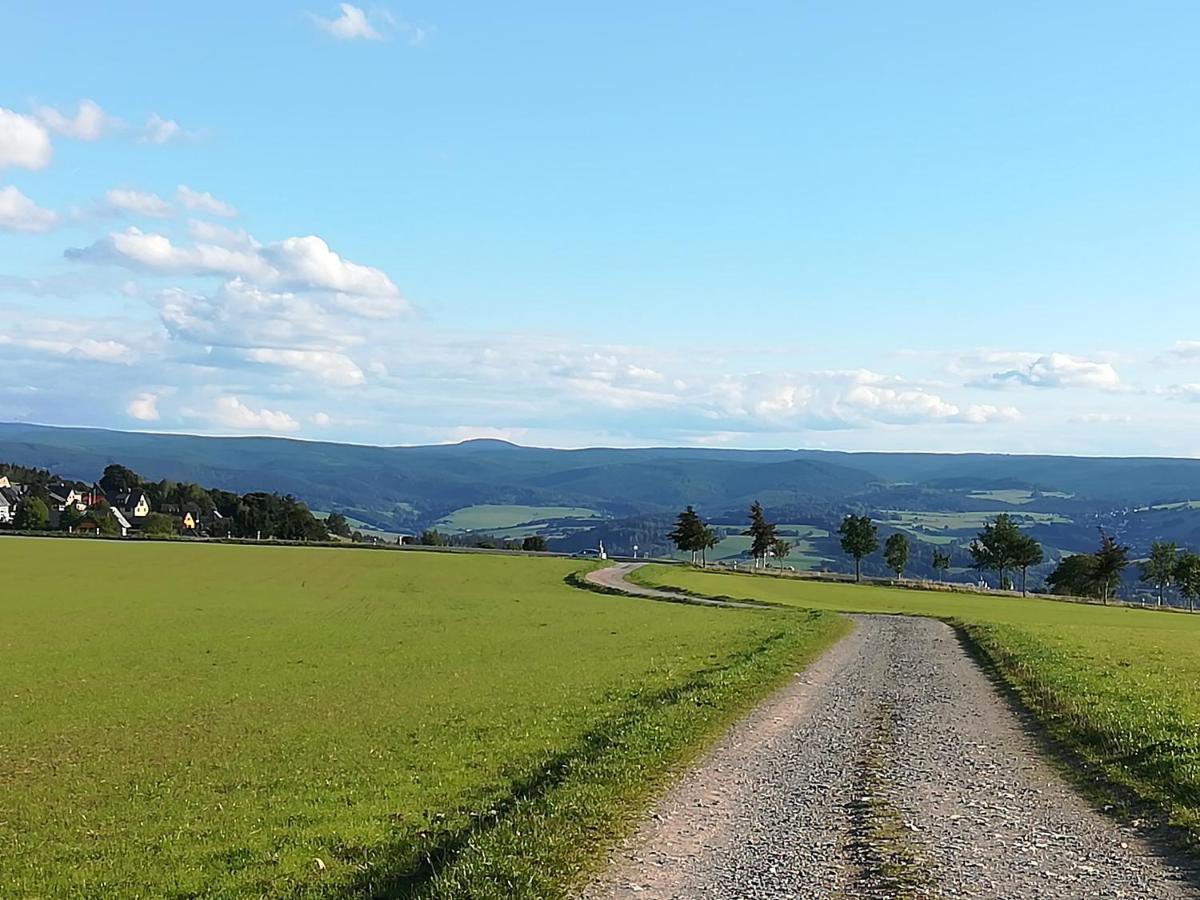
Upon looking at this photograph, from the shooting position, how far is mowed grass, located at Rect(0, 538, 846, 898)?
1237 cm

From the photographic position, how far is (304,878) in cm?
1185

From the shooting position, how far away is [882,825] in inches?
492

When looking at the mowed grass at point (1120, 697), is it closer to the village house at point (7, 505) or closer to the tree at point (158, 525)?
the tree at point (158, 525)

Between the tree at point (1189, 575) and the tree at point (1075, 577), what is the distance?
899cm

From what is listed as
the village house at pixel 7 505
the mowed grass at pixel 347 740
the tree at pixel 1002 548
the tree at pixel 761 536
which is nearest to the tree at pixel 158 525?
the village house at pixel 7 505

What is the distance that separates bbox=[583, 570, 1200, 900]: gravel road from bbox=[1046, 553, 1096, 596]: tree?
120m

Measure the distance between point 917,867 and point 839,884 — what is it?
1021 millimetres

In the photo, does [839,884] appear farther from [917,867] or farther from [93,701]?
[93,701]

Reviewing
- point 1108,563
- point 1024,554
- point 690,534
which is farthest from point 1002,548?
point 690,534

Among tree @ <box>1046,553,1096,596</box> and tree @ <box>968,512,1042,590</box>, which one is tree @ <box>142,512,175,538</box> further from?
tree @ <box>1046,553,1096,596</box>

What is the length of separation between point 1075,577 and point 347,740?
138 m

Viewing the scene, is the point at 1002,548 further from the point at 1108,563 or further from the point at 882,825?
the point at 882,825

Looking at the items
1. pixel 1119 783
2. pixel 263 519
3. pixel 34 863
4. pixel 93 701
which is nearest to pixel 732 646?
pixel 93 701

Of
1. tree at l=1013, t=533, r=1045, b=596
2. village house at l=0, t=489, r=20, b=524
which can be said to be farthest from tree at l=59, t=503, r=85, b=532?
tree at l=1013, t=533, r=1045, b=596
